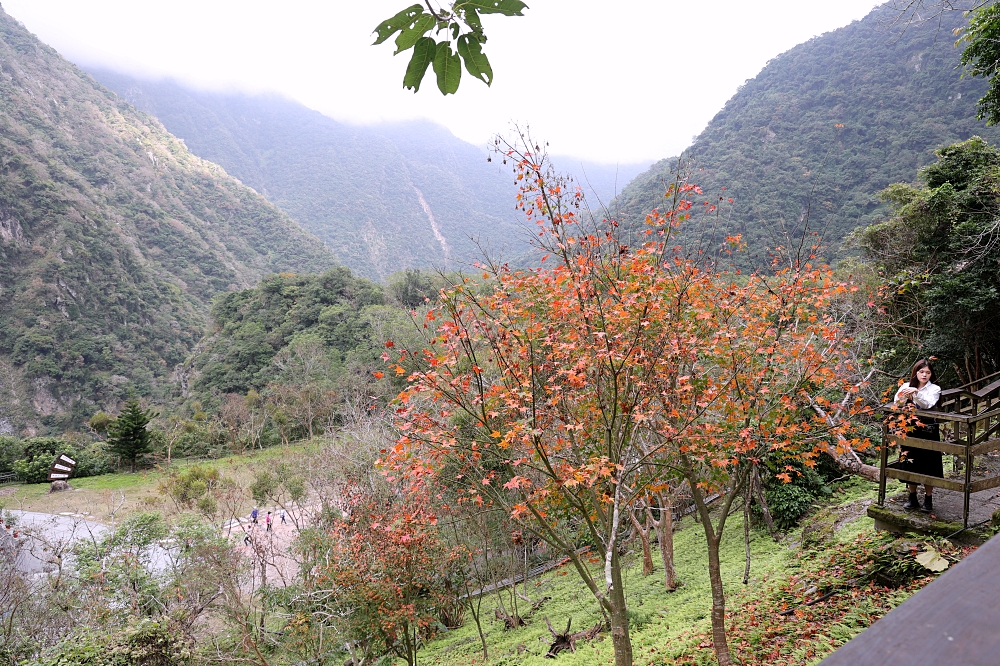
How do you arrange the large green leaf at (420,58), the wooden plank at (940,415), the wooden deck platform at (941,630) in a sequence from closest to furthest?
1. the wooden deck platform at (941,630)
2. the large green leaf at (420,58)
3. the wooden plank at (940,415)

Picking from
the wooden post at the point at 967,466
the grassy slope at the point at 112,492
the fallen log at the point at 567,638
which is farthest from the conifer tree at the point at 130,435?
the wooden post at the point at 967,466

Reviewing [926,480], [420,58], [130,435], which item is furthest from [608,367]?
[130,435]

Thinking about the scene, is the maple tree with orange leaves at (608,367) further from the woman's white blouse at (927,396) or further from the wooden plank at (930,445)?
the woman's white blouse at (927,396)

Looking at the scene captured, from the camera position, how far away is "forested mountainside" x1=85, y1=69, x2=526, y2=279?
2643 inches

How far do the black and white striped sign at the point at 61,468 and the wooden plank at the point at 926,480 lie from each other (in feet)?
96.1

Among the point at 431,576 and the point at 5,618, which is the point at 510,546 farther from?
the point at 5,618

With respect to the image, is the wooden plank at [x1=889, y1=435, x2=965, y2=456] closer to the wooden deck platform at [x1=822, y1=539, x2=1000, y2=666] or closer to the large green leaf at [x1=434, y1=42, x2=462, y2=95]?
the wooden deck platform at [x1=822, y1=539, x2=1000, y2=666]

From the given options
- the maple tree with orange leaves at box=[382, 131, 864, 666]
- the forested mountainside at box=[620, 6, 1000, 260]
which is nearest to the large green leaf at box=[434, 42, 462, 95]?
the maple tree with orange leaves at box=[382, 131, 864, 666]

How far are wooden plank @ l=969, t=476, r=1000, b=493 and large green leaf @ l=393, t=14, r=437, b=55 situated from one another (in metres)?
5.59

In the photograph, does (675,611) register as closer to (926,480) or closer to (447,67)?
(926,480)

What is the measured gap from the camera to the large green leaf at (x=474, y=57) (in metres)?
1.51

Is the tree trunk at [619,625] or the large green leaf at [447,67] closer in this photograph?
the large green leaf at [447,67]

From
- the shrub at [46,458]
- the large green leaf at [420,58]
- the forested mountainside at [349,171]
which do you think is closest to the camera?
the large green leaf at [420,58]

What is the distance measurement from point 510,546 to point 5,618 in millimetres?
9965
